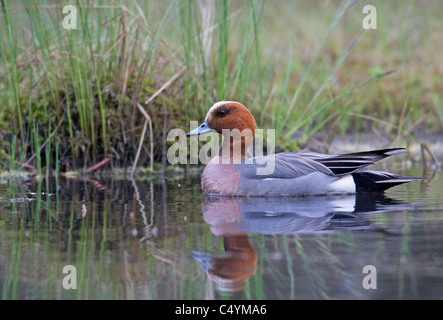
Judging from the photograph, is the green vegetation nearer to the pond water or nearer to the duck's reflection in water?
the pond water

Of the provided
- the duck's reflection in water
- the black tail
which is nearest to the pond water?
the duck's reflection in water

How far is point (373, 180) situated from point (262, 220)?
5.65 feet

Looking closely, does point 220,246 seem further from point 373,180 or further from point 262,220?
point 373,180

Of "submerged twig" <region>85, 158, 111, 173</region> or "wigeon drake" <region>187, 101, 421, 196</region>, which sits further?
"submerged twig" <region>85, 158, 111, 173</region>

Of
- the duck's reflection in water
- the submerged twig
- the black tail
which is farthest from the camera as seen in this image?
the submerged twig

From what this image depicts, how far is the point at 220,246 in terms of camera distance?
430cm

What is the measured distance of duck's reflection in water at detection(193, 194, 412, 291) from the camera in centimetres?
383

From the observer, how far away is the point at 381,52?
12.0 metres

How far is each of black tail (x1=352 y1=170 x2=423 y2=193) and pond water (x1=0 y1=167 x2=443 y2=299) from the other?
14 centimetres

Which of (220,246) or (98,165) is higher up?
(98,165)

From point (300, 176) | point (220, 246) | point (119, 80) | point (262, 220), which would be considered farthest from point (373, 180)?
point (119, 80)

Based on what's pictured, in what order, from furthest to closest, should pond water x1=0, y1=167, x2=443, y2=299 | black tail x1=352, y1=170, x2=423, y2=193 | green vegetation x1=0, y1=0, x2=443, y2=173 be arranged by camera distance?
green vegetation x1=0, y1=0, x2=443, y2=173
black tail x1=352, y1=170, x2=423, y2=193
pond water x1=0, y1=167, x2=443, y2=299

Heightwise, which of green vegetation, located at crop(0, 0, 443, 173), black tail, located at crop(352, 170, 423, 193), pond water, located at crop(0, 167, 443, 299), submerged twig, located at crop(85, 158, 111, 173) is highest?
green vegetation, located at crop(0, 0, 443, 173)
